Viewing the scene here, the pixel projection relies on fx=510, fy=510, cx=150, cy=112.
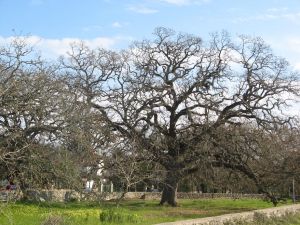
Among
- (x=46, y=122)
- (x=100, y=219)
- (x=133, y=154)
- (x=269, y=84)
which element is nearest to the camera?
(x=100, y=219)

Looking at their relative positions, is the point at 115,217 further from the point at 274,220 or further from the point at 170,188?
the point at 170,188

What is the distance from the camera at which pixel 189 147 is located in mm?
34844

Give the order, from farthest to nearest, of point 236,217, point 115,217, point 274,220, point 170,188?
point 170,188 → point 274,220 → point 236,217 → point 115,217

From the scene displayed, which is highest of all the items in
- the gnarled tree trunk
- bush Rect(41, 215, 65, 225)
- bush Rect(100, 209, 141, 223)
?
the gnarled tree trunk

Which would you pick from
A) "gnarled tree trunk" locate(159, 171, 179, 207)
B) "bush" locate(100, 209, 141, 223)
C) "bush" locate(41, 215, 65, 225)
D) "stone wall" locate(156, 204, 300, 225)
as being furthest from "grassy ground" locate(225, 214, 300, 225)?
"gnarled tree trunk" locate(159, 171, 179, 207)

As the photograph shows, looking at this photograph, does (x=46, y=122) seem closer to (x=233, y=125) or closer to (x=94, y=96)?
(x=94, y=96)

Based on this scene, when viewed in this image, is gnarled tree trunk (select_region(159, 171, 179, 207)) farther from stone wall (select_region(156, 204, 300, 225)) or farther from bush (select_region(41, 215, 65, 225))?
bush (select_region(41, 215, 65, 225))

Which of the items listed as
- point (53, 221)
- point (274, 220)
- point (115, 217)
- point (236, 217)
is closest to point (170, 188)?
point (274, 220)

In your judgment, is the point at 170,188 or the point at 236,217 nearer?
the point at 236,217

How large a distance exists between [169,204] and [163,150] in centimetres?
421

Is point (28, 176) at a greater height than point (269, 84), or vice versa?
point (269, 84)

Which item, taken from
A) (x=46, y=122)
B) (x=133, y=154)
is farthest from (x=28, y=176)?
(x=133, y=154)

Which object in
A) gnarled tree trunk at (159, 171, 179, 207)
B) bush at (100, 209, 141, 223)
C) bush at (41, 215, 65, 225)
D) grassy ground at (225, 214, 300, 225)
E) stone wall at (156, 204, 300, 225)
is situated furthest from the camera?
gnarled tree trunk at (159, 171, 179, 207)

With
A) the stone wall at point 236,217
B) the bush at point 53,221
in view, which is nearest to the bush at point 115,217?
the stone wall at point 236,217
